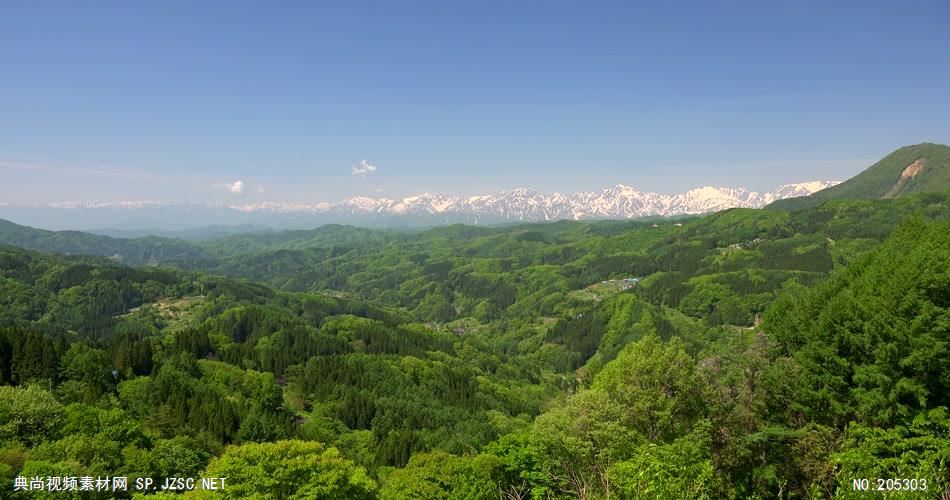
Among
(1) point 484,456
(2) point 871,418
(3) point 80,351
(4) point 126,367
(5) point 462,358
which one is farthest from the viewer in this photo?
(5) point 462,358

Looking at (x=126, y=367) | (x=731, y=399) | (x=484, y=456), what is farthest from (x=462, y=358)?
(x=731, y=399)

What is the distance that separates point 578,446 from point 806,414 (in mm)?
15698

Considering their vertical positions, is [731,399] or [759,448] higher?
[731,399]

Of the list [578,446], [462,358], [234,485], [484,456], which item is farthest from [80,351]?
[462,358]

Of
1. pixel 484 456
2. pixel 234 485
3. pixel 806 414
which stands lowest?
pixel 484 456

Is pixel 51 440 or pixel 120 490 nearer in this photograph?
pixel 120 490

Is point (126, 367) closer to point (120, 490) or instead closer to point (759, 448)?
point (120, 490)

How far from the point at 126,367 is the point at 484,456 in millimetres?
78848

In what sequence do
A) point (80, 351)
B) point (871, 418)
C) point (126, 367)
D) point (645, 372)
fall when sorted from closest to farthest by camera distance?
1. point (871, 418)
2. point (645, 372)
3. point (80, 351)
4. point (126, 367)

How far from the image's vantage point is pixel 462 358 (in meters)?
176

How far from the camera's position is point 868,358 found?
31.5 metres

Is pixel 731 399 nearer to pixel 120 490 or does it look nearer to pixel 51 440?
pixel 120 490

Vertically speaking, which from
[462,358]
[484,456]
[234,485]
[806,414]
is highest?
[806,414]

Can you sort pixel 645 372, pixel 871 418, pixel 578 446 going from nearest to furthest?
pixel 871 418 < pixel 578 446 < pixel 645 372
